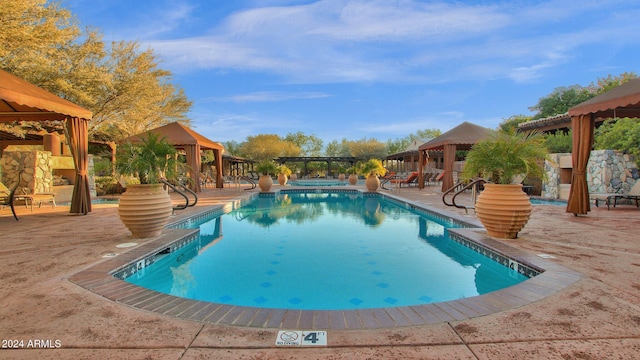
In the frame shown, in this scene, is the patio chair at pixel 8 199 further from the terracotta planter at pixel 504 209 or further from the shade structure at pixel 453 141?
the shade structure at pixel 453 141

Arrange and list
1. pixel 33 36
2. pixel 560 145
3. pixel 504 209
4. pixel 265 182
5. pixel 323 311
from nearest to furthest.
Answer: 1. pixel 323 311
2. pixel 504 209
3. pixel 33 36
4. pixel 560 145
5. pixel 265 182

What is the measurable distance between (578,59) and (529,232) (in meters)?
13.8

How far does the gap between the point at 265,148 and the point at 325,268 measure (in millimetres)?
33688

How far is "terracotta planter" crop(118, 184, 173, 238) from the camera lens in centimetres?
423

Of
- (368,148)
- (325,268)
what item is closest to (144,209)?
(325,268)

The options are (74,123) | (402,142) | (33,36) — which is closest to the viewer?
(74,123)

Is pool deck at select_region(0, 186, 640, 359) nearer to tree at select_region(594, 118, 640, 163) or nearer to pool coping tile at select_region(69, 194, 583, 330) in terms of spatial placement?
pool coping tile at select_region(69, 194, 583, 330)

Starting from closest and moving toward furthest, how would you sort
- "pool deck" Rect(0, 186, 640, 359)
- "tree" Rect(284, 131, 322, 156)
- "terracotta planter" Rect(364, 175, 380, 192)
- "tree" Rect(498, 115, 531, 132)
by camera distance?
"pool deck" Rect(0, 186, 640, 359)
"terracotta planter" Rect(364, 175, 380, 192)
"tree" Rect(498, 115, 531, 132)
"tree" Rect(284, 131, 322, 156)

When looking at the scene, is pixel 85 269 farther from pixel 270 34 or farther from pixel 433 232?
pixel 270 34

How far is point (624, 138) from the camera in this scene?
31.0 feet

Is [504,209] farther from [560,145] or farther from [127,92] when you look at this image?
[127,92]

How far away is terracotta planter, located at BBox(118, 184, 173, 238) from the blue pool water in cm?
53

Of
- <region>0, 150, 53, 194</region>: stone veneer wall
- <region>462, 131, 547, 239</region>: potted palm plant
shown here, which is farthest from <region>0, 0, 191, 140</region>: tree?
<region>462, 131, 547, 239</region>: potted palm plant

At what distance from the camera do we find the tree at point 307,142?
1948 inches
